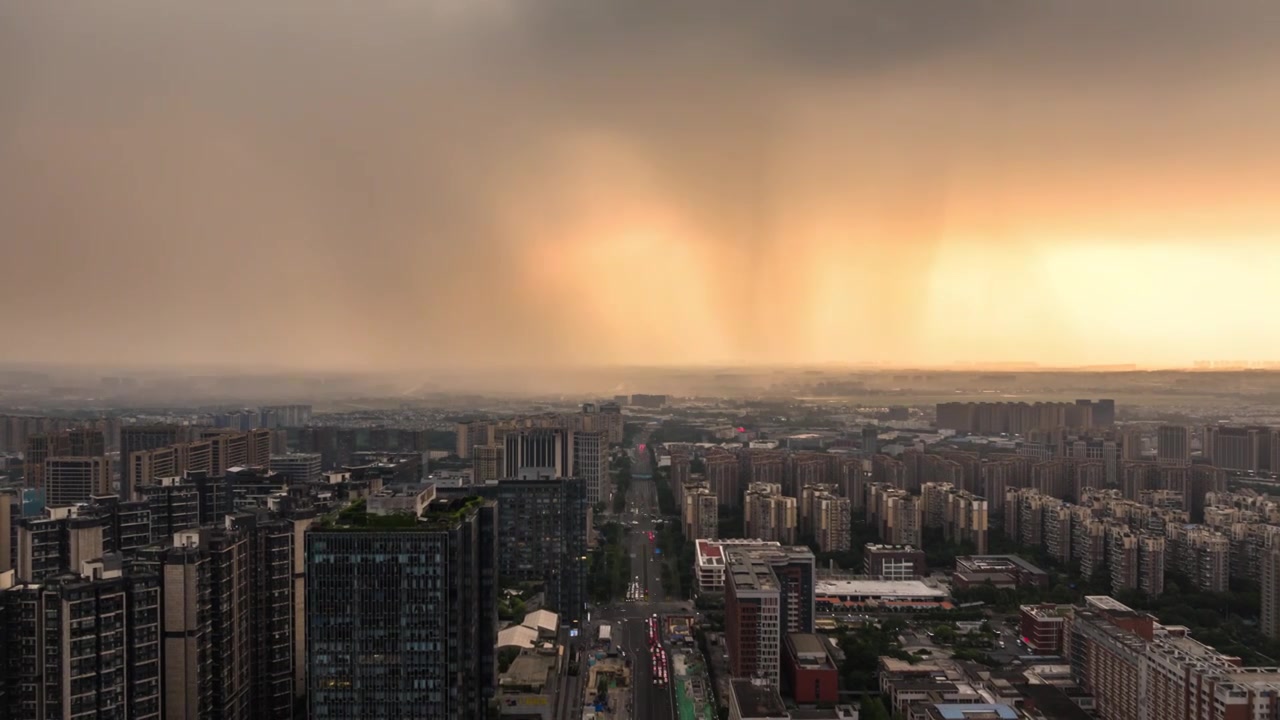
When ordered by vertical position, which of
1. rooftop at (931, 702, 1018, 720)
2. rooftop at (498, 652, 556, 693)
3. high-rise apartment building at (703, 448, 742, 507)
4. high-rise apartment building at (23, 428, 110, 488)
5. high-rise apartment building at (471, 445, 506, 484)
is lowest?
rooftop at (498, 652, 556, 693)

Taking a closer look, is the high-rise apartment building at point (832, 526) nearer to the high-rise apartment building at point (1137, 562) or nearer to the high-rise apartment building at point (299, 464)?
the high-rise apartment building at point (1137, 562)

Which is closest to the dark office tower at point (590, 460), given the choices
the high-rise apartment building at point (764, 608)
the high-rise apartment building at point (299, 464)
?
the high-rise apartment building at point (299, 464)

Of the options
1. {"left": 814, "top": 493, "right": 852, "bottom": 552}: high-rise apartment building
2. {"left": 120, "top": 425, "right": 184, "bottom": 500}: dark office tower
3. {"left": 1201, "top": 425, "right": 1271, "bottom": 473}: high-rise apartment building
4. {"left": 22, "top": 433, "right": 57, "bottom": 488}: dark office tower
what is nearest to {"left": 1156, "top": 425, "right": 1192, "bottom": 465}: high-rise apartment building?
{"left": 1201, "top": 425, "right": 1271, "bottom": 473}: high-rise apartment building

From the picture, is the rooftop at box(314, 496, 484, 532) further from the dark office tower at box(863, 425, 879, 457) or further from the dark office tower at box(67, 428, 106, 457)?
the dark office tower at box(863, 425, 879, 457)

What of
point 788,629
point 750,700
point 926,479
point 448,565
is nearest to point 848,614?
point 788,629

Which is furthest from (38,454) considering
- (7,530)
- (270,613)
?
(270,613)

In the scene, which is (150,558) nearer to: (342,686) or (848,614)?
(342,686)

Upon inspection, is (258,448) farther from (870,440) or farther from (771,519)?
(870,440)
